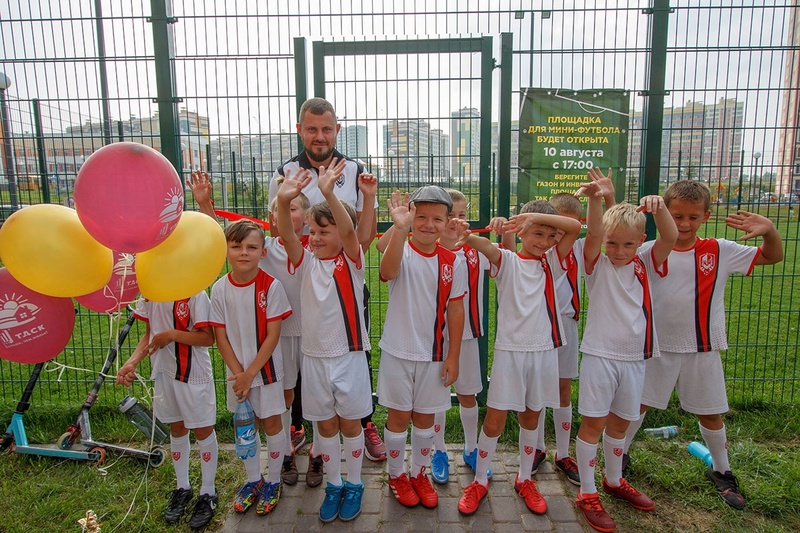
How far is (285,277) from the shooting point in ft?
10.5

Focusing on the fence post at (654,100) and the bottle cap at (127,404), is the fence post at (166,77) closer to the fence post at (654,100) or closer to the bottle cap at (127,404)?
the bottle cap at (127,404)

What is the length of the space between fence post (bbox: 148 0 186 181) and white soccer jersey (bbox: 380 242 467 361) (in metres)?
2.14

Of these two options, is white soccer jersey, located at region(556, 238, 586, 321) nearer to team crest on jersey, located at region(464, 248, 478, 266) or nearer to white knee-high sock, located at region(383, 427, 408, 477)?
team crest on jersey, located at region(464, 248, 478, 266)

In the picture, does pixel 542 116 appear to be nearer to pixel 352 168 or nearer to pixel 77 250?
pixel 352 168

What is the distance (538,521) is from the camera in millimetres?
2891

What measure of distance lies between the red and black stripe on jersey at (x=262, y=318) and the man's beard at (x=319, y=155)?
0.84 meters

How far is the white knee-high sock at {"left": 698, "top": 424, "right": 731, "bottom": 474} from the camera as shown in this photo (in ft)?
10.3

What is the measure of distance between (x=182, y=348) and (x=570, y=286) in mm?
2395

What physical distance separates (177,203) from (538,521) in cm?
257

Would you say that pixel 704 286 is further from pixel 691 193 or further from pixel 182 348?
pixel 182 348

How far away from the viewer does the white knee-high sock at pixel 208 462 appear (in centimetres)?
297

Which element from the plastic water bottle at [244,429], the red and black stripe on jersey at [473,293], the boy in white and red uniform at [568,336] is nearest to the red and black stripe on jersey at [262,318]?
the plastic water bottle at [244,429]

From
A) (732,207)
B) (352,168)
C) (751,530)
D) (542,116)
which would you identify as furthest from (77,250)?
(732,207)

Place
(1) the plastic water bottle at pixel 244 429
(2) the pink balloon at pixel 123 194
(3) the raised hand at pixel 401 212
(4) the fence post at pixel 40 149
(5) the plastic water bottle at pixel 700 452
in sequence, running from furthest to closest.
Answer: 1. (4) the fence post at pixel 40 149
2. (5) the plastic water bottle at pixel 700 452
3. (1) the plastic water bottle at pixel 244 429
4. (3) the raised hand at pixel 401 212
5. (2) the pink balloon at pixel 123 194
